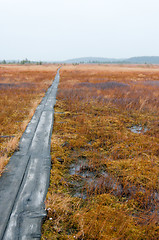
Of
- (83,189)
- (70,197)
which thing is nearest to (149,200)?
(83,189)

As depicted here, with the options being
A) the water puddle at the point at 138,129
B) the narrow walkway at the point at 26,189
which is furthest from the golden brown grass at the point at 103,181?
the narrow walkway at the point at 26,189

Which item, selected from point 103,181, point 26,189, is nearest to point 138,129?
point 103,181

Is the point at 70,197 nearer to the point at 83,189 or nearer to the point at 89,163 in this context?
the point at 83,189

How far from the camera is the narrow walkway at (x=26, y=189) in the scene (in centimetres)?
261

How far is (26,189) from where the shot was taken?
3.48m

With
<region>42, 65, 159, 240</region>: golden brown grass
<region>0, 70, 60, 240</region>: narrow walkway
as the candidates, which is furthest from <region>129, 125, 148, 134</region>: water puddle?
<region>0, 70, 60, 240</region>: narrow walkway

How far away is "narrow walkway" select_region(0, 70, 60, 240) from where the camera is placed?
261cm

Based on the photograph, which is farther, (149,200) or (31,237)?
(149,200)

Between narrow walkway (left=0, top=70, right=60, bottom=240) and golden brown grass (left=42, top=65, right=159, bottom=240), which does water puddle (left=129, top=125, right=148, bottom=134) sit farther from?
narrow walkway (left=0, top=70, right=60, bottom=240)

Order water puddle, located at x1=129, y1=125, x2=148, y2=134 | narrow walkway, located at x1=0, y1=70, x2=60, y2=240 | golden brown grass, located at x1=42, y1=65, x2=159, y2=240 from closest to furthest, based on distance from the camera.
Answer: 1. narrow walkway, located at x1=0, y1=70, x2=60, y2=240
2. golden brown grass, located at x1=42, y1=65, x2=159, y2=240
3. water puddle, located at x1=129, y1=125, x2=148, y2=134

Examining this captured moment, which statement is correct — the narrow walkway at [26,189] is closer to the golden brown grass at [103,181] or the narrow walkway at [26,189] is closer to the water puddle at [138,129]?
the golden brown grass at [103,181]

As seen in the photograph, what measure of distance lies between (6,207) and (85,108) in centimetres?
797

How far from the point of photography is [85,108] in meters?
10.3

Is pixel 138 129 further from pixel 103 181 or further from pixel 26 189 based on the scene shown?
pixel 26 189
